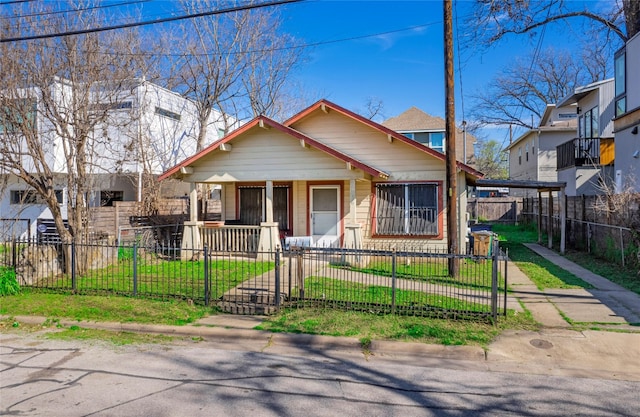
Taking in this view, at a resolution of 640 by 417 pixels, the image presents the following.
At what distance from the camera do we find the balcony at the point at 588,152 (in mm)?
20844

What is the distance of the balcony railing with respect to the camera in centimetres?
2126

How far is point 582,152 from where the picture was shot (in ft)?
72.3

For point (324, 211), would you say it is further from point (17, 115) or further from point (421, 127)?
point (421, 127)

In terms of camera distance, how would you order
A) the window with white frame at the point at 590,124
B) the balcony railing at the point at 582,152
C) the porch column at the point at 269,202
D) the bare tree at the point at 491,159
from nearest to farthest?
the porch column at the point at 269,202
the balcony railing at the point at 582,152
the window with white frame at the point at 590,124
the bare tree at the point at 491,159

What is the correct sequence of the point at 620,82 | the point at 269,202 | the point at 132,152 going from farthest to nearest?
the point at 132,152, the point at 620,82, the point at 269,202

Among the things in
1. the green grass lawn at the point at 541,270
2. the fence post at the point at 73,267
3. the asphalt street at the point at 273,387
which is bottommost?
the asphalt street at the point at 273,387

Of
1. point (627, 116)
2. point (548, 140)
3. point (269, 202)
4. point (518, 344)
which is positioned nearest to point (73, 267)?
point (269, 202)

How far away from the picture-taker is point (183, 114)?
984 inches

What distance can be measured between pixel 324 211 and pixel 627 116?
11.9m

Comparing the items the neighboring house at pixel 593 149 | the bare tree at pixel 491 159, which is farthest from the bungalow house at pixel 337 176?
the bare tree at pixel 491 159

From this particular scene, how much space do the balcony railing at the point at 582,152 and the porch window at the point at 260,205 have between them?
14035mm

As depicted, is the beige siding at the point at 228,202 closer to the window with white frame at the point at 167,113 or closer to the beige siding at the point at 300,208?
the beige siding at the point at 300,208

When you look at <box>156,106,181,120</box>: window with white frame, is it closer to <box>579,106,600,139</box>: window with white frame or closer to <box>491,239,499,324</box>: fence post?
<box>491,239,499,324</box>: fence post

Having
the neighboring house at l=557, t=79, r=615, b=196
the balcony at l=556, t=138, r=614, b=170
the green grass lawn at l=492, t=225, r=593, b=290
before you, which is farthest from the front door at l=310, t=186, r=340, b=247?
the balcony at l=556, t=138, r=614, b=170
